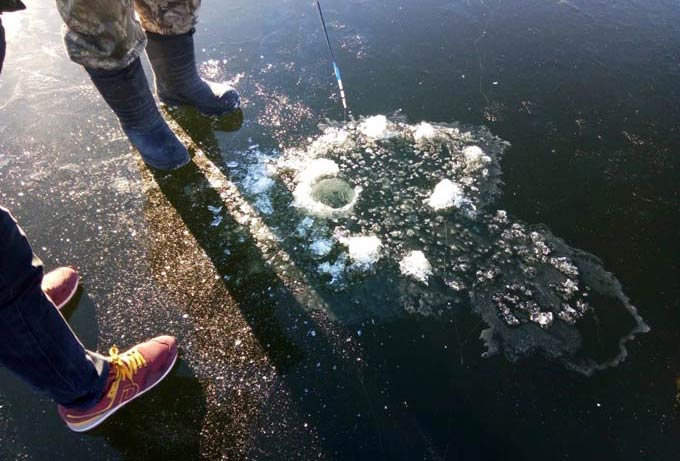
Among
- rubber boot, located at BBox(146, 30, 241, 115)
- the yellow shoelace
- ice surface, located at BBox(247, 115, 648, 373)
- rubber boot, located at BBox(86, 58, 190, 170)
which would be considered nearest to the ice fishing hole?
ice surface, located at BBox(247, 115, 648, 373)

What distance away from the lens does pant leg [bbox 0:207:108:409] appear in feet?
3.10

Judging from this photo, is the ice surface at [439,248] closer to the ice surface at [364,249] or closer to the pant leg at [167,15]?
the ice surface at [364,249]

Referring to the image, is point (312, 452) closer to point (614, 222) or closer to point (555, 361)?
point (555, 361)

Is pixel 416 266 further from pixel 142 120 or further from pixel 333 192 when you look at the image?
pixel 142 120

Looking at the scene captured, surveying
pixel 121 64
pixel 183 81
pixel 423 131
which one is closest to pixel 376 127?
pixel 423 131

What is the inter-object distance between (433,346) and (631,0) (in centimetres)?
349

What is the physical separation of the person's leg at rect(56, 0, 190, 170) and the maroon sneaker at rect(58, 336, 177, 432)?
103 cm

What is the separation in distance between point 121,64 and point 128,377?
4.55 feet

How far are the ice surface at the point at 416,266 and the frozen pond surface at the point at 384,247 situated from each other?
10mm

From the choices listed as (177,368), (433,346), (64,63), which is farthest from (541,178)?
(64,63)

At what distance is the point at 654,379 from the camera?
144 centimetres

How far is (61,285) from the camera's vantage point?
5.25ft

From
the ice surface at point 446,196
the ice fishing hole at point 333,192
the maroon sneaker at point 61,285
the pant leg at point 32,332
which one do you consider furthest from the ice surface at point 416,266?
the maroon sneaker at point 61,285

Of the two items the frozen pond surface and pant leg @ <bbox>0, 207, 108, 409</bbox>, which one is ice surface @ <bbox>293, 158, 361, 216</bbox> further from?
pant leg @ <bbox>0, 207, 108, 409</bbox>
